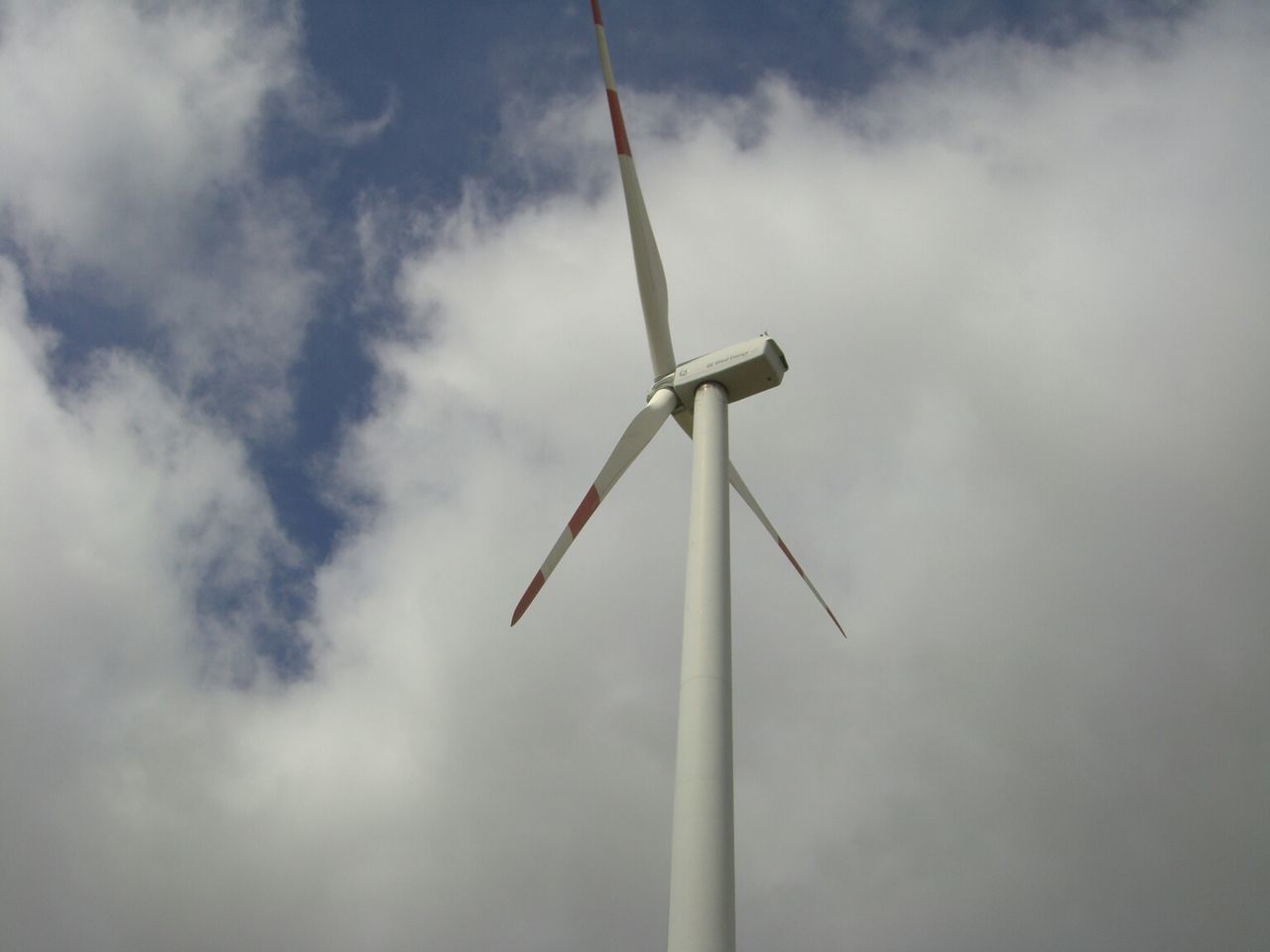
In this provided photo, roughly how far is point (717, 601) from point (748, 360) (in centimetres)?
809

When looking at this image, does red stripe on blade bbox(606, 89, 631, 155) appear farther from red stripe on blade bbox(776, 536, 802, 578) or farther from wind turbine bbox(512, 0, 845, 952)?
red stripe on blade bbox(776, 536, 802, 578)

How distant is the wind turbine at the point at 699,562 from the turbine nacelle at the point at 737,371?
0.09 feet

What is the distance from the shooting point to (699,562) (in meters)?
20.8

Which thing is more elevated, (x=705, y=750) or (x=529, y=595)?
(x=529, y=595)

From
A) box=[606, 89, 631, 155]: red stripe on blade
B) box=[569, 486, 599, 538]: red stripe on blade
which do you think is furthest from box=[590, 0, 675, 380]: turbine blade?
box=[569, 486, 599, 538]: red stripe on blade

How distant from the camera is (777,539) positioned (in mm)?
31359

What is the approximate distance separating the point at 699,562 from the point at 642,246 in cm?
1091

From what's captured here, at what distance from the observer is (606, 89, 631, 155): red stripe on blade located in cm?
2770

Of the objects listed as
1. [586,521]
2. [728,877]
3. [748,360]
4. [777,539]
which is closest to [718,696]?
[728,877]

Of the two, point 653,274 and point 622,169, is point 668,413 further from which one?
point 622,169

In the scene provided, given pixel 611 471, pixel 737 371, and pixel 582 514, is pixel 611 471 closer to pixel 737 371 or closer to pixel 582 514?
pixel 582 514

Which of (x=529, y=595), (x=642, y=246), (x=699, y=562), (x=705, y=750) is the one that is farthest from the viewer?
(x=642, y=246)

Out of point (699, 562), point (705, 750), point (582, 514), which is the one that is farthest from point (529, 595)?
point (705, 750)

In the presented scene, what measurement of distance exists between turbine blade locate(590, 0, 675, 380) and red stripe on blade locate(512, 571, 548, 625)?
21.3 ft
